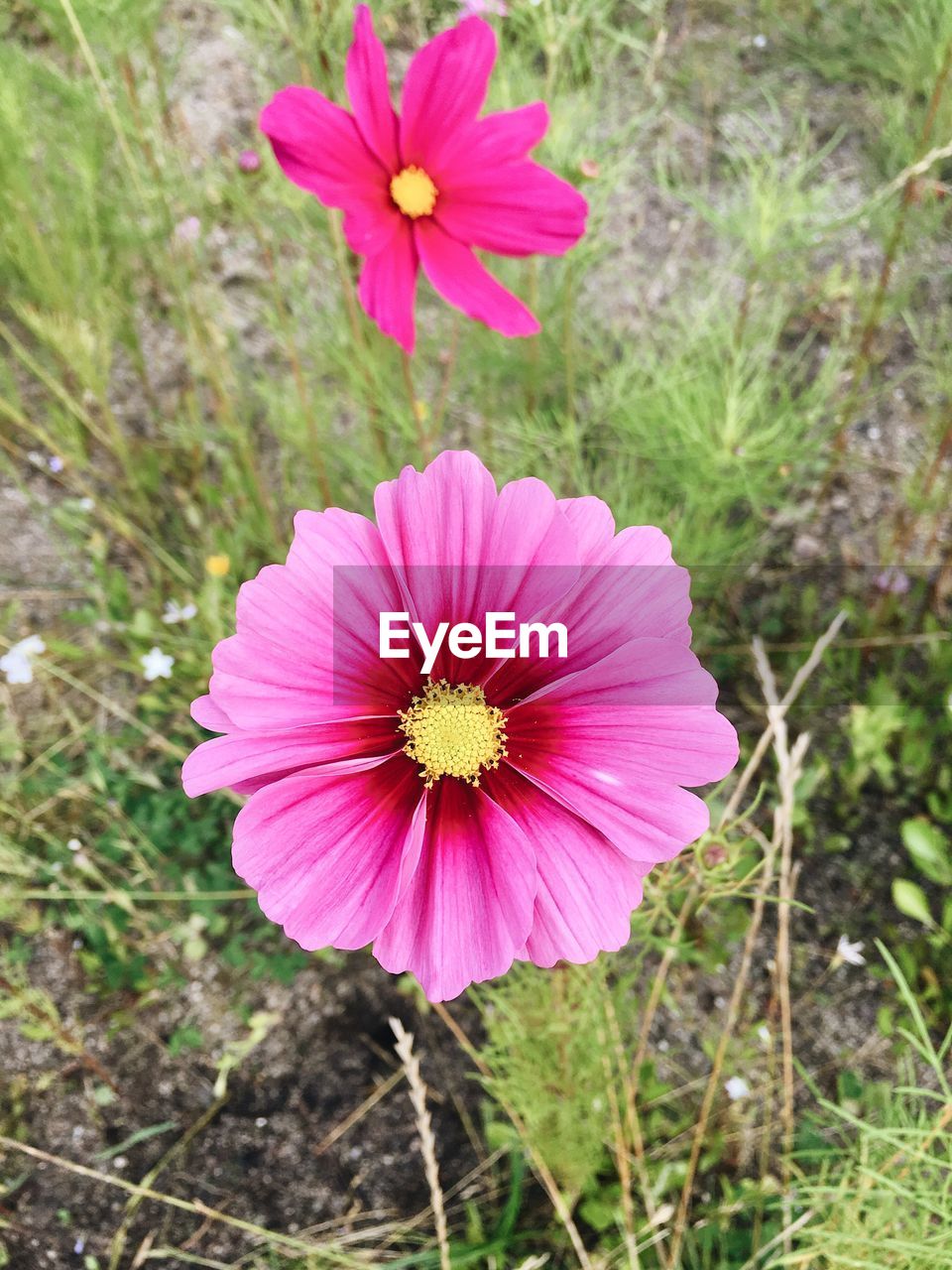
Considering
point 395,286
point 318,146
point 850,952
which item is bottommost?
point 850,952

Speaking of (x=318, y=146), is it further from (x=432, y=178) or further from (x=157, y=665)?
(x=157, y=665)

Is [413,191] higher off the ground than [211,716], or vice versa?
[413,191]

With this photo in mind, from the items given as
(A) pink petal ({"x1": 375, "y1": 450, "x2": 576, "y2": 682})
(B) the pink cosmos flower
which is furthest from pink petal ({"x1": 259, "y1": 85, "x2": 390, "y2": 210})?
(A) pink petal ({"x1": 375, "y1": 450, "x2": 576, "y2": 682})

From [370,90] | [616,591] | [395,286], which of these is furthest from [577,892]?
[370,90]

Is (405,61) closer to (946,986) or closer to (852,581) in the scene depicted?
(852,581)

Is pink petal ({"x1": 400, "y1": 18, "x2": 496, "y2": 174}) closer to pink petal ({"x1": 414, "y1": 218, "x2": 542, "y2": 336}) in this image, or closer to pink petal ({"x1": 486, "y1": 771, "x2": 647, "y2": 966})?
pink petal ({"x1": 414, "y1": 218, "x2": 542, "y2": 336})

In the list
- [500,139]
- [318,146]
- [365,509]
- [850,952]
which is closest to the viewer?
[318,146]

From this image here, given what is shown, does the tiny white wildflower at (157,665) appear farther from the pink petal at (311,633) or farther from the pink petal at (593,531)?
the pink petal at (593,531)
